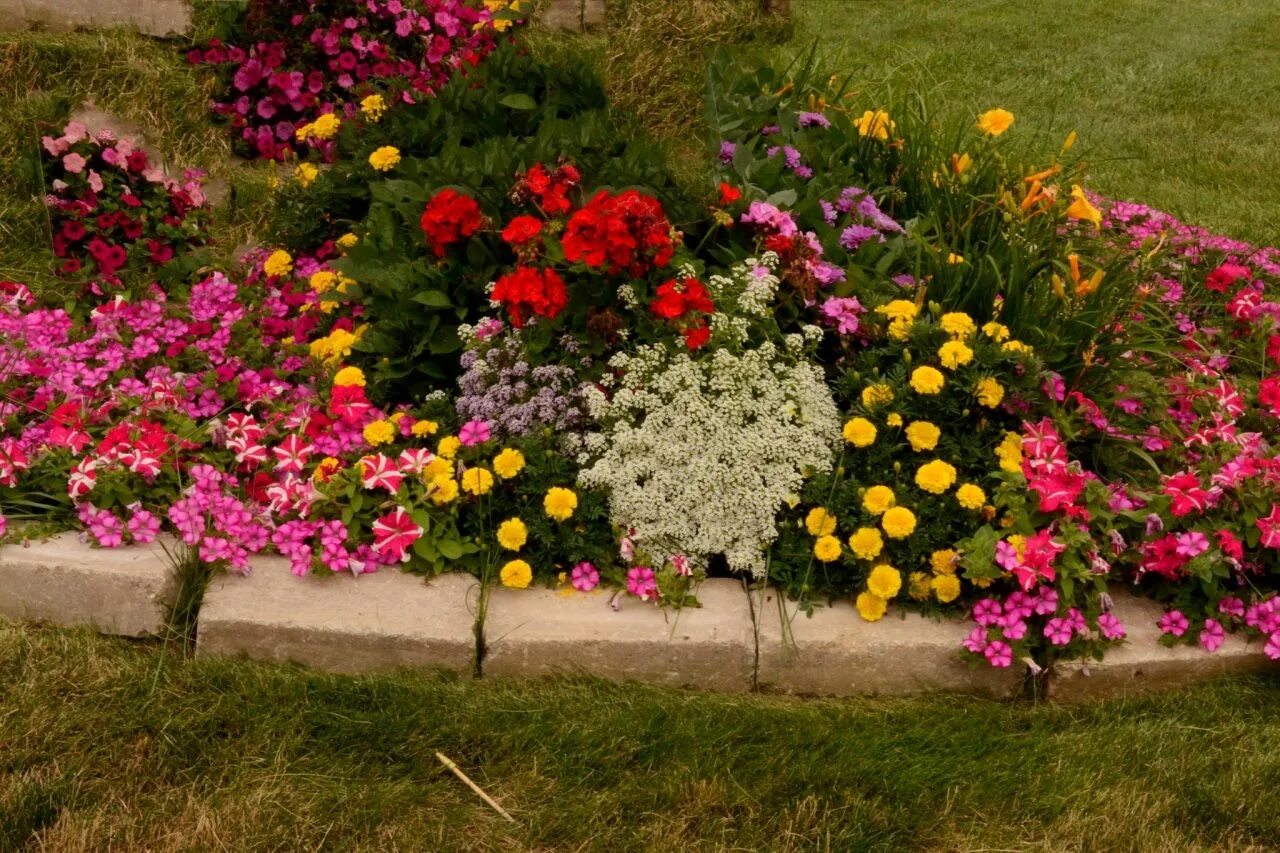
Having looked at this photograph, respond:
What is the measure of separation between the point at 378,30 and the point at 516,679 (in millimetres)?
3223

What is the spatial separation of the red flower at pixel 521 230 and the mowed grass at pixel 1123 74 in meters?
2.15

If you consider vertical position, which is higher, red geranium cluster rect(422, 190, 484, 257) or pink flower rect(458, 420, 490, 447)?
red geranium cluster rect(422, 190, 484, 257)

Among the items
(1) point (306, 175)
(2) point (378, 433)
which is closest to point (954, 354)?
(2) point (378, 433)

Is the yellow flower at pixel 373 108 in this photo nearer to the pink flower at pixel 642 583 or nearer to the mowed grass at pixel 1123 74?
the mowed grass at pixel 1123 74

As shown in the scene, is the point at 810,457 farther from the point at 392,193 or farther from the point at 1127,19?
the point at 1127,19

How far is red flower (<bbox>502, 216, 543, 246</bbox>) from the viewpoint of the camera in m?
2.89

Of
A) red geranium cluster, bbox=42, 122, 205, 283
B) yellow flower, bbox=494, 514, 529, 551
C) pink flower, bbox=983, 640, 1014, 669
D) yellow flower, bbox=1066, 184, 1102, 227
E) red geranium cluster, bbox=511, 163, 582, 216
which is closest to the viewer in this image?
pink flower, bbox=983, 640, 1014, 669

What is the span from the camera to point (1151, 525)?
268cm

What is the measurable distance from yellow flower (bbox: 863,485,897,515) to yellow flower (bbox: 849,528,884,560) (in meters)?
0.06

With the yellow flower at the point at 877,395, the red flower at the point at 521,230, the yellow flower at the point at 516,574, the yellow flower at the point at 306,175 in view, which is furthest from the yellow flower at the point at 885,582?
the yellow flower at the point at 306,175

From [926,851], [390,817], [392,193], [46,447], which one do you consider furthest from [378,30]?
[926,851]

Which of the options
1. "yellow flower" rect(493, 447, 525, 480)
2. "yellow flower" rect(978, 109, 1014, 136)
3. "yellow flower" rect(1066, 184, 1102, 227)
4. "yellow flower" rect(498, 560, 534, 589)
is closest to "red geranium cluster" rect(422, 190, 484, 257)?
"yellow flower" rect(493, 447, 525, 480)

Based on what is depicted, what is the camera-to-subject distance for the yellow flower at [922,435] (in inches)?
109

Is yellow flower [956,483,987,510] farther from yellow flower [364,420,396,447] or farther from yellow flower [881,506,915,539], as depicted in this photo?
yellow flower [364,420,396,447]
